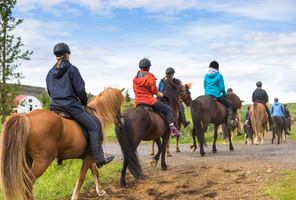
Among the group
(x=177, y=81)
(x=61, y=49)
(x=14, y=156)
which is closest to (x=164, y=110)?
(x=177, y=81)

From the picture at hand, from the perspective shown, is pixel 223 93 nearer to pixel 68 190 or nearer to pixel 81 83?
pixel 68 190

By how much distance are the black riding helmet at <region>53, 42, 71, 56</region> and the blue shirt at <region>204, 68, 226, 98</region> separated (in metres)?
7.68

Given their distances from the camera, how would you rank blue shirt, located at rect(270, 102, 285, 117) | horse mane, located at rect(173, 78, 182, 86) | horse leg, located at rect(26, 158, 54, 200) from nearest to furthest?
horse leg, located at rect(26, 158, 54, 200), horse mane, located at rect(173, 78, 182, 86), blue shirt, located at rect(270, 102, 285, 117)

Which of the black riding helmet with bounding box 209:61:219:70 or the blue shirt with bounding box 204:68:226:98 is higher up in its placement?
the black riding helmet with bounding box 209:61:219:70

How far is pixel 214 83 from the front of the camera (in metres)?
15.7

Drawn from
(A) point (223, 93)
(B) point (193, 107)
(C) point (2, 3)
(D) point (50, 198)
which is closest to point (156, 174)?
(D) point (50, 198)

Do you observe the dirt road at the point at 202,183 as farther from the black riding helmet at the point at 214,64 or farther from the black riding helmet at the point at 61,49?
the black riding helmet at the point at 214,64

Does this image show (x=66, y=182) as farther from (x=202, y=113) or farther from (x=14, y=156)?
(x=202, y=113)

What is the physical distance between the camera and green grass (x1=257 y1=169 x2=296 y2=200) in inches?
315

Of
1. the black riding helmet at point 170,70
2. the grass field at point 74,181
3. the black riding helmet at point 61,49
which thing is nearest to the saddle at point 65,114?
the black riding helmet at point 61,49

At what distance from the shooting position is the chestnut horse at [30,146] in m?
7.66

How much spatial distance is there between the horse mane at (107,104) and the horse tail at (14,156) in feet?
7.36

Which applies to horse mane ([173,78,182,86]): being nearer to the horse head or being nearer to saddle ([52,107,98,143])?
the horse head

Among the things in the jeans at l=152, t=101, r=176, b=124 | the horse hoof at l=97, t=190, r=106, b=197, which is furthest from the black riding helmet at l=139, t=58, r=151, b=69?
the horse hoof at l=97, t=190, r=106, b=197
